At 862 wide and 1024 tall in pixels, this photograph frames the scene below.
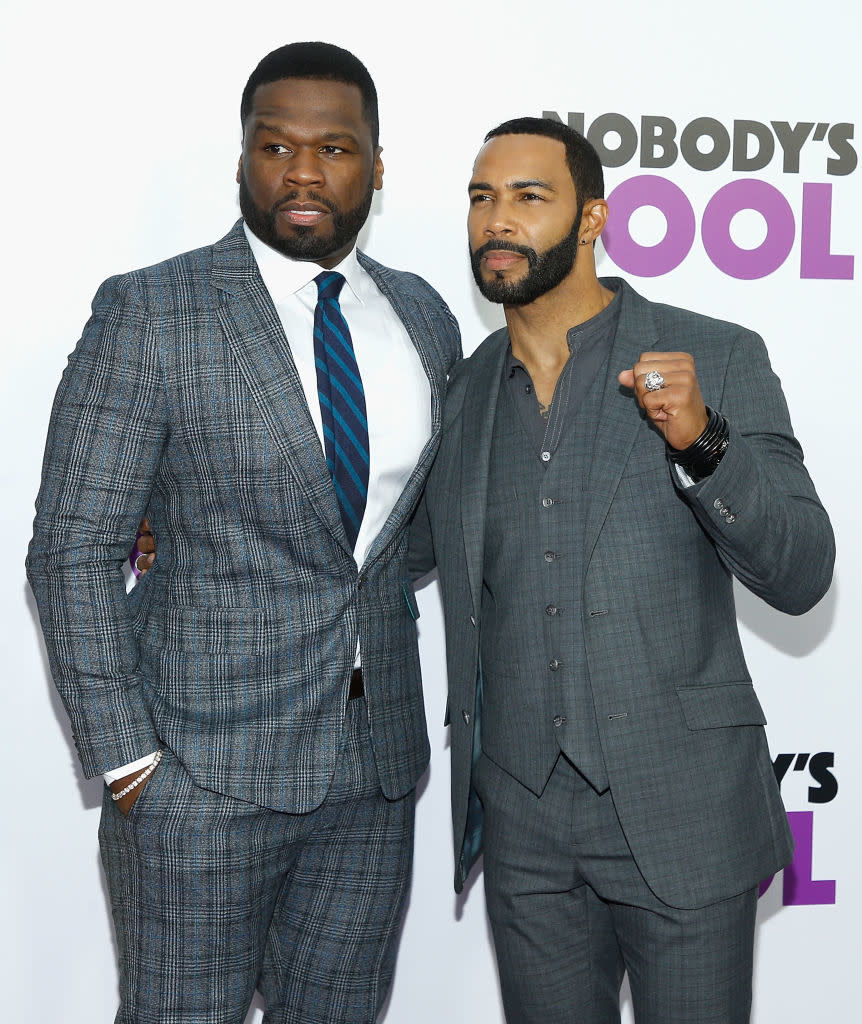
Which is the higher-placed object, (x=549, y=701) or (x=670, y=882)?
(x=549, y=701)

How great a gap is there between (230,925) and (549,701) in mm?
678

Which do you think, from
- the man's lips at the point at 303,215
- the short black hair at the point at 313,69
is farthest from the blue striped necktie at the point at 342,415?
the short black hair at the point at 313,69

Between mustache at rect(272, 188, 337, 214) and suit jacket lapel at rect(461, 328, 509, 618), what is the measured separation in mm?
417

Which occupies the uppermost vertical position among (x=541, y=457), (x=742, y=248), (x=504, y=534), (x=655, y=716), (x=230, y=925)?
(x=742, y=248)

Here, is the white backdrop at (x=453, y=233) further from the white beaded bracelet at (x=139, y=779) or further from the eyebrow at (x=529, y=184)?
the white beaded bracelet at (x=139, y=779)

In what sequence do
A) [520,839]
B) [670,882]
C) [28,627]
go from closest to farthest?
[670,882], [520,839], [28,627]

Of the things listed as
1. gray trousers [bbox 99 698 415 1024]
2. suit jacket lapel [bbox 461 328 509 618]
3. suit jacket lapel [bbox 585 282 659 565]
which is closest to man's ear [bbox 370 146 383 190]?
suit jacket lapel [bbox 461 328 509 618]

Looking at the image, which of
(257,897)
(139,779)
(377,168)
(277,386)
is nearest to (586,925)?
(257,897)

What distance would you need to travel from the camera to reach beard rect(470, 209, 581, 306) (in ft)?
6.48

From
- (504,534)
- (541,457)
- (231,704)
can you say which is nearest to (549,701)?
(504,534)

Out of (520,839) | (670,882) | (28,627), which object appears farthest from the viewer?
(28,627)

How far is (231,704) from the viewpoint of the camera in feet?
6.23

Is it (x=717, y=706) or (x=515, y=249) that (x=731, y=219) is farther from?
(x=717, y=706)

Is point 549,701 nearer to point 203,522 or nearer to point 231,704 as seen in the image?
point 231,704
